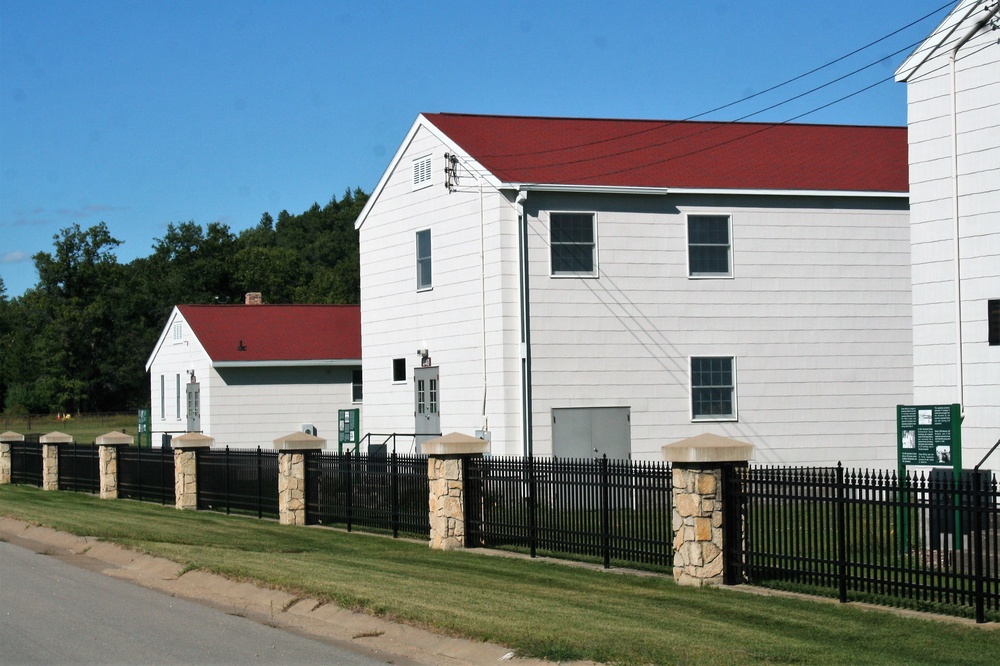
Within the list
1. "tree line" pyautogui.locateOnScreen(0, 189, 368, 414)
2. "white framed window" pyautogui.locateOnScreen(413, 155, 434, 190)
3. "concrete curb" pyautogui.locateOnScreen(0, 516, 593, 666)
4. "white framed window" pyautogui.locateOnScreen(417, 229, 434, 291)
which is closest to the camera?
"concrete curb" pyautogui.locateOnScreen(0, 516, 593, 666)

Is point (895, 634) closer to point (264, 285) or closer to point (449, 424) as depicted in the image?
point (449, 424)

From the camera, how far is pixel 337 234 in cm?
11988

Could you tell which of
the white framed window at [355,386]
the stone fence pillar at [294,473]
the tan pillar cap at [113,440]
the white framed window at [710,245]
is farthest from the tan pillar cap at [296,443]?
the white framed window at [355,386]

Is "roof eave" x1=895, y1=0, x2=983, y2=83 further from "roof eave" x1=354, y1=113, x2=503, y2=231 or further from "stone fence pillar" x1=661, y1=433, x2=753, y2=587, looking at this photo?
"roof eave" x1=354, y1=113, x2=503, y2=231

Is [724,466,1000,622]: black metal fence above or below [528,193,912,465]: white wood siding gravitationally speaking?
below

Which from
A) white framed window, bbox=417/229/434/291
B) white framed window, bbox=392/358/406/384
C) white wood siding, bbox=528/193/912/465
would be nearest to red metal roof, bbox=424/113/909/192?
white wood siding, bbox=528/193/912/465

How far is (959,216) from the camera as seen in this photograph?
1684 centimetres

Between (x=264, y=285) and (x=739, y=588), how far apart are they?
86835mm

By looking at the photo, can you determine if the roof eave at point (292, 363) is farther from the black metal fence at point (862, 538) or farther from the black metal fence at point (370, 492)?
Result: the black metal fence at point (862, 538)

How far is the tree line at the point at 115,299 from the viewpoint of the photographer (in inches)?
3605

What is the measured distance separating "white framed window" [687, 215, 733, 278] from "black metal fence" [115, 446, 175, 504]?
41.5 ft

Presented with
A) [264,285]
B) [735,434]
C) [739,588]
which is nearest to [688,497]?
[739,588]

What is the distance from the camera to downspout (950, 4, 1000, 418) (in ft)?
54.6

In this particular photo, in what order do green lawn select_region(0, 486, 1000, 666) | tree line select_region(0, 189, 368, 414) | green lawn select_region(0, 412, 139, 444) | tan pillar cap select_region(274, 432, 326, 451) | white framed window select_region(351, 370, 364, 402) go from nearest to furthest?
green lawn select_region(0, 486, 1000, 666), tan pillar cap select_region(274, 432, 326, 451), white framed window select_region(351, 370, 364, 402), green lawn select_region(0, 412, 139, 444), tree line select_region(0, 189, 368, 414)
